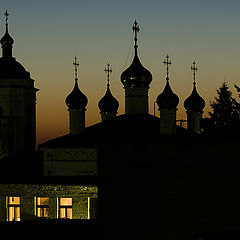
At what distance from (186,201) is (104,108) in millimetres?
24082

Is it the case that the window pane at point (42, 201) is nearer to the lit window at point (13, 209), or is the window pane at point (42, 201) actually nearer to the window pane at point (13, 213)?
the lit window at point (13, 209)

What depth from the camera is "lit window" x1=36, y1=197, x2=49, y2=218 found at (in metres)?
31.1

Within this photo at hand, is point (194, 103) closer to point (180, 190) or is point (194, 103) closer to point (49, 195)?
point (49, 195)

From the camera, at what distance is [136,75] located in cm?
3238

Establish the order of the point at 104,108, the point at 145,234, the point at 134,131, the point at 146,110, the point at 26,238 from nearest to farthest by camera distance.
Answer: the point at 145,234
the point at 26,238
the point at 134,131
the point at 146,110
the point at 104,108

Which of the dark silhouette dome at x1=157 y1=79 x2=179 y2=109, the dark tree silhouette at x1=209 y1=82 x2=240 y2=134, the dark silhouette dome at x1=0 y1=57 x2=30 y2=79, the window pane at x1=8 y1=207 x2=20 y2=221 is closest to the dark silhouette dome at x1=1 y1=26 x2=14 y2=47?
the dark silhouette dome at x1=0 y1=57 x2=30 y2=79

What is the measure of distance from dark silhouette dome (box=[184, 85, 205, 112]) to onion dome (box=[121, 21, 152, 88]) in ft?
21.9

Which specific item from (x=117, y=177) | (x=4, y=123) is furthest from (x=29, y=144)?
(x=117, y=177)

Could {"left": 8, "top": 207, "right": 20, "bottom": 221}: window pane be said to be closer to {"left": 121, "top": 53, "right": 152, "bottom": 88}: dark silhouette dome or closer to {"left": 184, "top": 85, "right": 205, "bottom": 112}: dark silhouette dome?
{"left": 121, "top": 53, "right": 152, "bottom": 88}: dark silhouette dome

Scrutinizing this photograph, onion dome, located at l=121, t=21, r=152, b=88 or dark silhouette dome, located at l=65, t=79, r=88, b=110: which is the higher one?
onion dome, located at l=121, t=21, r=152, b=88

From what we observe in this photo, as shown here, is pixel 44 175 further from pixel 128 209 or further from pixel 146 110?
pixel 128 209

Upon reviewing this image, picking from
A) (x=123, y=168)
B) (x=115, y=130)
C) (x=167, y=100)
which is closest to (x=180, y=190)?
(x=123, y=168)

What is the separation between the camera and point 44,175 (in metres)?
32.0

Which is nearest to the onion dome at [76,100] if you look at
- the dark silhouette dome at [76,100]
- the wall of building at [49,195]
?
the dark silhouette dome at [76,100]
